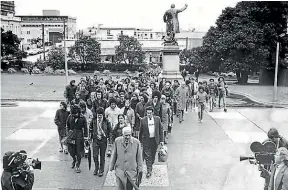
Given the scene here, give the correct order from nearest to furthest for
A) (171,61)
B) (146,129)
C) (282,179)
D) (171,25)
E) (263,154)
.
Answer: (282,179) → (263,154) → (146,129) → (171,61) → (171,25)

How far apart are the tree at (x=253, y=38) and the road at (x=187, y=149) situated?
1680 cm

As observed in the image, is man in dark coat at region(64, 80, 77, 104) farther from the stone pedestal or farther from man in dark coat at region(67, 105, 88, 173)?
the stone pedestal

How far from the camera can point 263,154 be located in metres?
5.86

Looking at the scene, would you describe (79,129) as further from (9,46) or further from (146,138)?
(9,46)

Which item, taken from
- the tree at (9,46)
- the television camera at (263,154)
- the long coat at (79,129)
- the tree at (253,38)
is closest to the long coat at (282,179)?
the television camera at (263,154)

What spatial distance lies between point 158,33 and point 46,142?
8257 cm

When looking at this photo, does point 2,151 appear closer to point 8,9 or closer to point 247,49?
point 247,49

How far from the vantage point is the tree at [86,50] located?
5747 cm

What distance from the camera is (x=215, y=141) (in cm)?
1249

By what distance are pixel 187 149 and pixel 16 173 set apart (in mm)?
6762

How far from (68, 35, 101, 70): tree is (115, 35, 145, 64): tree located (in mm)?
2960

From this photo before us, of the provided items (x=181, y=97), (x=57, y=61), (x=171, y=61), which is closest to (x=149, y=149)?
(x=181, y=97)

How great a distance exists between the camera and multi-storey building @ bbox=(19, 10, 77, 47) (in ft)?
327

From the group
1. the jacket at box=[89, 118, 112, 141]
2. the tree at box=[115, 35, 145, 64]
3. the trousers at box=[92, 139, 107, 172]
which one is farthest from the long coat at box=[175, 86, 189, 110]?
the tree at box=[115, 35, 145, 64]
